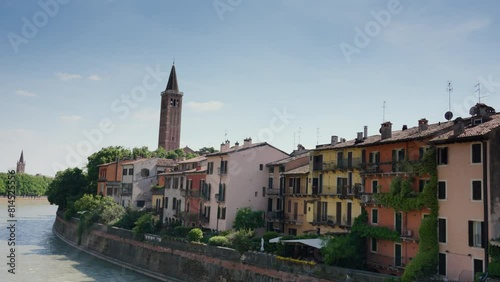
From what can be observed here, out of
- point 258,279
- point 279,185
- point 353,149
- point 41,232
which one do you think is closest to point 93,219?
point 41,232

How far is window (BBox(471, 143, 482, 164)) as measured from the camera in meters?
26.7

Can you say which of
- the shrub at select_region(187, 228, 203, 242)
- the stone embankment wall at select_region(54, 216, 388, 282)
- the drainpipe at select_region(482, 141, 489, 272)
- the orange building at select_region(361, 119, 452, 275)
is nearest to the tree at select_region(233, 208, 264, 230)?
the shrub at select_region(187, 228, 203, 242)

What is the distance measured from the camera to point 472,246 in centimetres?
2636

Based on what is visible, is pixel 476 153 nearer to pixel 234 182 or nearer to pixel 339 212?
pixel 339 212

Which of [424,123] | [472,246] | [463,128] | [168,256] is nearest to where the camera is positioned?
[472,246]

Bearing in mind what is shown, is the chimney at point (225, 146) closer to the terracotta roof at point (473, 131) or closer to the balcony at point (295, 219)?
the balcony at point (295, 219)

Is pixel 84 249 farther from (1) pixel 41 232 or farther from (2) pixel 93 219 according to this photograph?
(1) pixel 41 232

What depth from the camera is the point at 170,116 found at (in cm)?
14762

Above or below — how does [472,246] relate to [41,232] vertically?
above

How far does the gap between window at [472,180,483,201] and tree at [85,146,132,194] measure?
232ft

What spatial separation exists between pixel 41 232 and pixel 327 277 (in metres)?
67.5

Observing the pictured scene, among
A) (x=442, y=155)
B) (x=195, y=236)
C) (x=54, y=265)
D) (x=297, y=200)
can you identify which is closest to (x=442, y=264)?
(x=442, y=155)

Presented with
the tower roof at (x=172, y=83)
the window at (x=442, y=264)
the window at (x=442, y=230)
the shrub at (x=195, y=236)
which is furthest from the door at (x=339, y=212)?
the tower roof at (x=172, y=83)

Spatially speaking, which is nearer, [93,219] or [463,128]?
[463,128]
